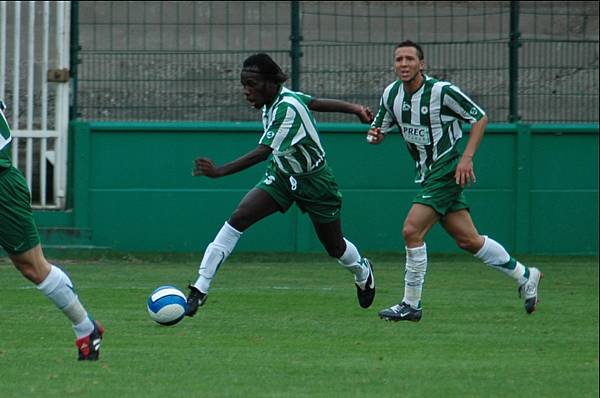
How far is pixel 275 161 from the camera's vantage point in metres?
10.6

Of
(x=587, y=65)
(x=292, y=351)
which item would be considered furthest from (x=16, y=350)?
(x=587, y=65)

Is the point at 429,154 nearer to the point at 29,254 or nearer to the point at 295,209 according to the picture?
the point at 29,254

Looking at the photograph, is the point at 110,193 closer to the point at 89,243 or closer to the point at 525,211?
the point at 89,243

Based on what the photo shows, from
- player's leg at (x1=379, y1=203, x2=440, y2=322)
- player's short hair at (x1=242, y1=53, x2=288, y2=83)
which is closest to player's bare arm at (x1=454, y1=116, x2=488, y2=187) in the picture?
player's leg at (x1=379, y1=203, x2=440, y2=322)

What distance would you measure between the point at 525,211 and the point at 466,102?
26.0ft

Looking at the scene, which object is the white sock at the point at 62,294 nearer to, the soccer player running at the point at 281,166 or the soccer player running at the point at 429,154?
the soccer player running at the point at 281,166

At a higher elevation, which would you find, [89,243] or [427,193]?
[427,193]

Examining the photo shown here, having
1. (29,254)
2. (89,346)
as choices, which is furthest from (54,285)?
(89,346)

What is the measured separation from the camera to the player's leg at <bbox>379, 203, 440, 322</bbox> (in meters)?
10.3

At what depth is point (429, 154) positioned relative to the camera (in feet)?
34.2

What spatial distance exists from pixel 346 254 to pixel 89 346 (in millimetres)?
3096

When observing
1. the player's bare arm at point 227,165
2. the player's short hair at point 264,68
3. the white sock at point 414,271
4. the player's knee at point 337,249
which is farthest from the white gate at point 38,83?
the white sock at point 414,271

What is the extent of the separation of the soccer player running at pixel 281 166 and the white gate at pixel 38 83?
7.51 metres

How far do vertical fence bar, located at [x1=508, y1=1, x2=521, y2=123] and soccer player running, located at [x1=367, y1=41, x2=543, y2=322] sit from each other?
7642 millimetres
